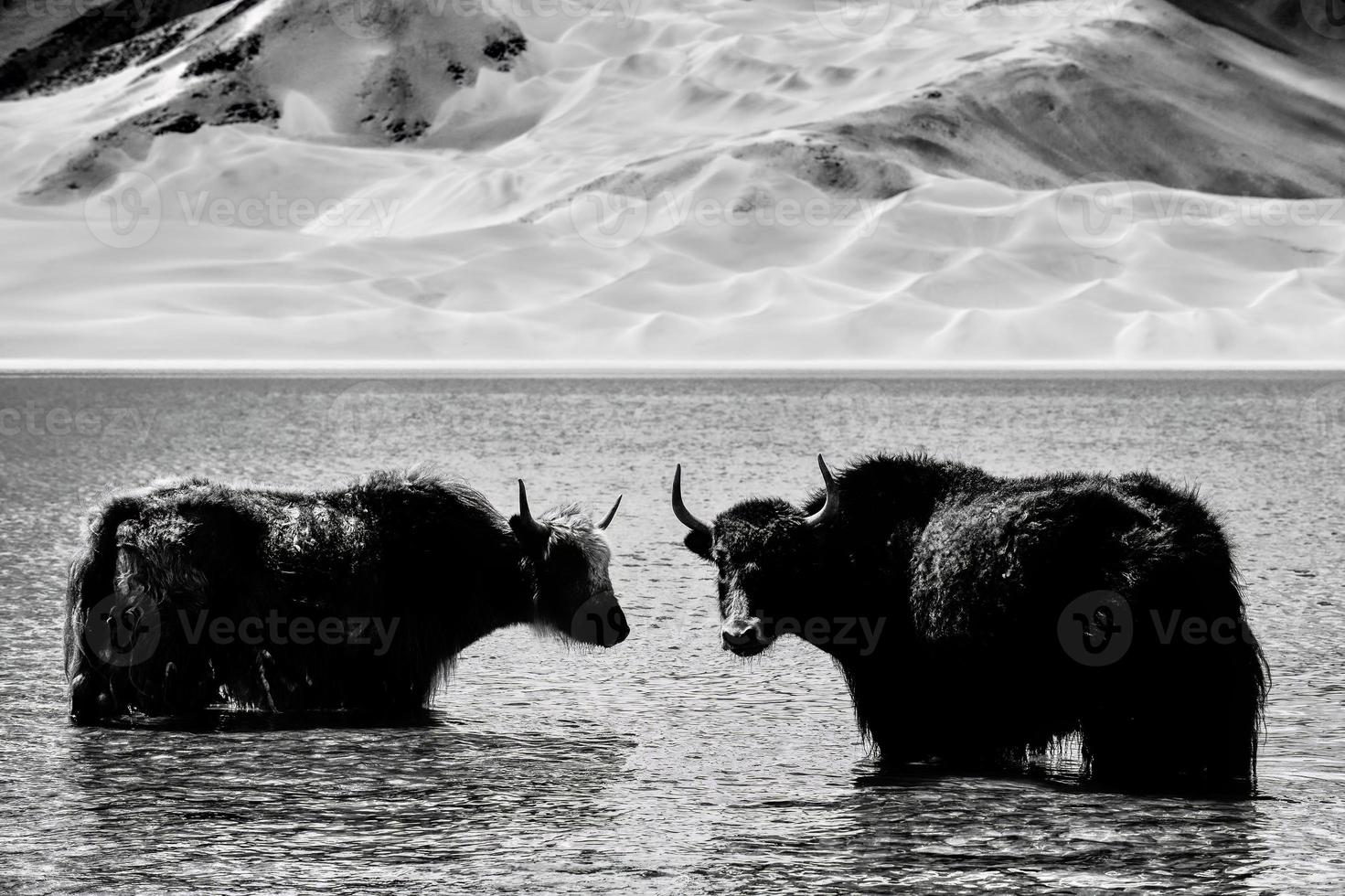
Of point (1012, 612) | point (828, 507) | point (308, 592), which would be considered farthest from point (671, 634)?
point (1012, 612)

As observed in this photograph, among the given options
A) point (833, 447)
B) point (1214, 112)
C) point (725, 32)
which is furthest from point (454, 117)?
point (833, 447)

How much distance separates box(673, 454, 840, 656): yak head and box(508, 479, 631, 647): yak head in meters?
0.74

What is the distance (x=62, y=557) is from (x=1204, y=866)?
1011cm

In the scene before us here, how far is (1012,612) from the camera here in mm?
6719

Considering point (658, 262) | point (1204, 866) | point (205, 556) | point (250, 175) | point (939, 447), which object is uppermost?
point (250, 175)

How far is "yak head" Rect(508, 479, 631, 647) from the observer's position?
815cm

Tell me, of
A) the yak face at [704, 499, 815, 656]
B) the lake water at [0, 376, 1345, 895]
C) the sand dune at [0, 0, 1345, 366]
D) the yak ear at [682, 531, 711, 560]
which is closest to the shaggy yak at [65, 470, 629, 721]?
the lake water at [0, 376, 1345, 895]

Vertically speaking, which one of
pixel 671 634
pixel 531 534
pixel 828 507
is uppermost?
pixel 828 507

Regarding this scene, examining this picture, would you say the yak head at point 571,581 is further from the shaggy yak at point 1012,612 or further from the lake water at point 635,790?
the shaggy yak at point 1012,612

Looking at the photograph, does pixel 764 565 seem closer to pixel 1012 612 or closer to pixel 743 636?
pixel 743 636

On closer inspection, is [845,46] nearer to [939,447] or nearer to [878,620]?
[939,447]

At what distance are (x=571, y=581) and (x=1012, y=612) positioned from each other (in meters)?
2.24

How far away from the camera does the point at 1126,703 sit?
260 inches

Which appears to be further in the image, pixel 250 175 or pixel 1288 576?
pixel 250 175
